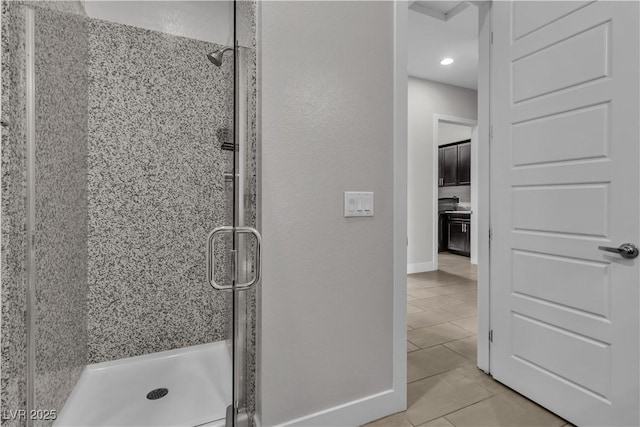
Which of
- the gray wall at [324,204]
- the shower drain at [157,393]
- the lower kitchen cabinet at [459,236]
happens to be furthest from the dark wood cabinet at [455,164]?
the shower drain at [157,393]

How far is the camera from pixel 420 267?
458 cm

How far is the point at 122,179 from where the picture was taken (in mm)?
1725

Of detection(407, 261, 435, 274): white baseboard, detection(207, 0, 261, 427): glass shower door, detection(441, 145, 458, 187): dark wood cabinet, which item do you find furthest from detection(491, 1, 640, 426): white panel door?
detection(441, 145, 458, 187): dark wood cabinet

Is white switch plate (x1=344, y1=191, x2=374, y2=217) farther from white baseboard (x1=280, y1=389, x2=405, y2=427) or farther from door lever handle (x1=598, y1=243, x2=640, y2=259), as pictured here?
door lever handle (x1=598, y1=243, x2=640, y2=259)

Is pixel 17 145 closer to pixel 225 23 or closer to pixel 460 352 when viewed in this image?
pixel 225 23

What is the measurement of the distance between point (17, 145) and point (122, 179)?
0.84m

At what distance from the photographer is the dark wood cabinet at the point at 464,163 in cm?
→ 589

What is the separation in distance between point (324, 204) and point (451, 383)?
1389mm

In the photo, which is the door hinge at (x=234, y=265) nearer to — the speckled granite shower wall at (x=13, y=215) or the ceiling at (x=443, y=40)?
the speckled granite shower wall at (x=13, y=215)

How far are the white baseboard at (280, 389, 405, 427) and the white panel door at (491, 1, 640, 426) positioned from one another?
78 centimetres

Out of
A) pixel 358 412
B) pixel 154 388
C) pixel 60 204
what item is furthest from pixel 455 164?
pixel 60 204

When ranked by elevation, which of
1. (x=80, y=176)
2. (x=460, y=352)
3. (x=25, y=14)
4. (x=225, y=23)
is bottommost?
(x=460, y=352)

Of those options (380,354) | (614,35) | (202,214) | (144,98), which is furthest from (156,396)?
(614,35)

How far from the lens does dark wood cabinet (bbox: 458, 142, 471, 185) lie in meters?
5.89
